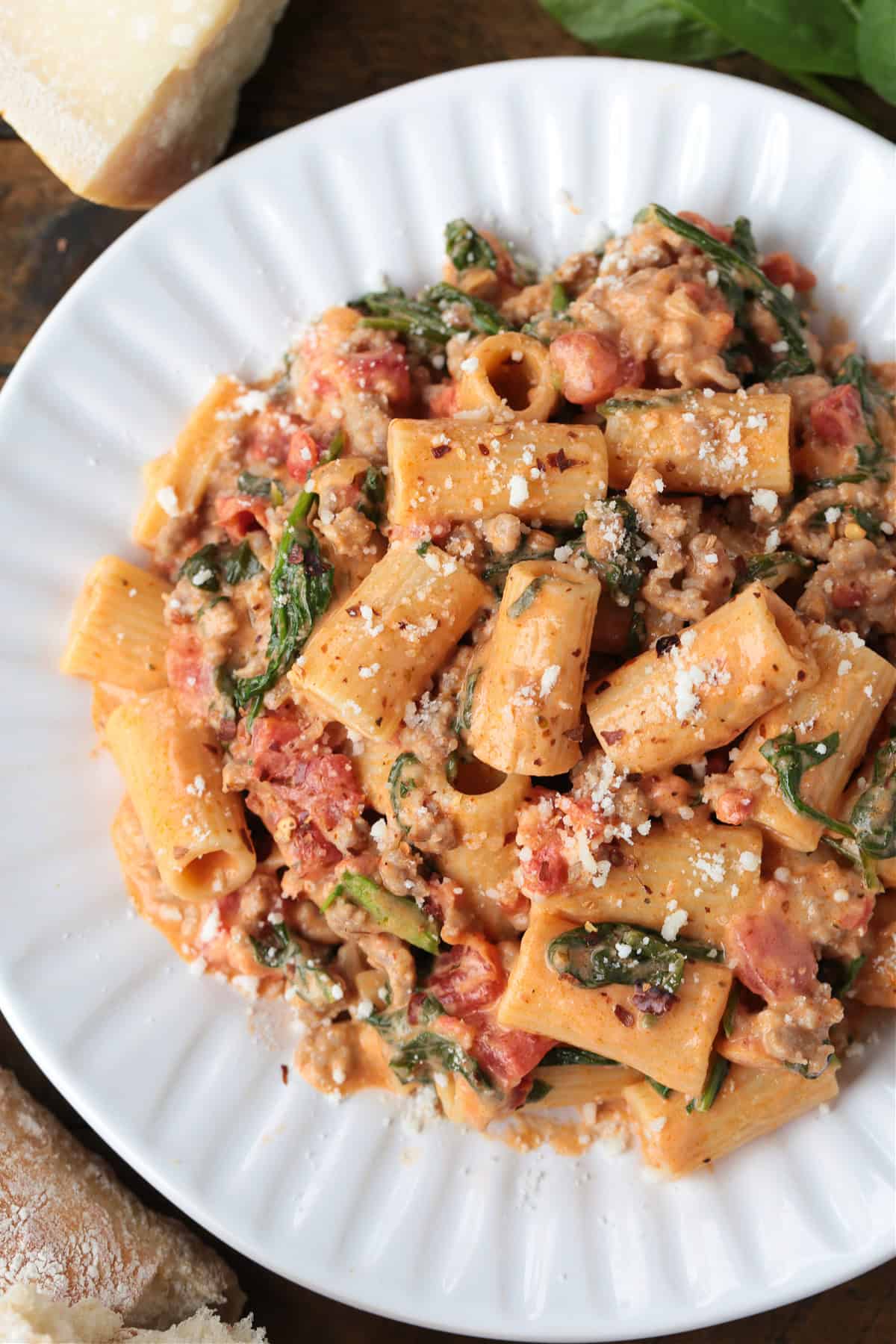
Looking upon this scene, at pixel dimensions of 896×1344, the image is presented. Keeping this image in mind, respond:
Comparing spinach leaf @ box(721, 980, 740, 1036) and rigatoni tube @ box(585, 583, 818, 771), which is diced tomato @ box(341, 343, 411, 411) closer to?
rigatoni tube @ box(585, 583, 818, 771)

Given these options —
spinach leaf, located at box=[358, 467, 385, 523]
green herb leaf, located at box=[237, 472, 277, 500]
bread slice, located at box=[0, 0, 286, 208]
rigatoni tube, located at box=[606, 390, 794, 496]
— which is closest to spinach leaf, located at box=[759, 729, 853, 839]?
rigatoni tube, located at box=[606, 390, 794, 496]

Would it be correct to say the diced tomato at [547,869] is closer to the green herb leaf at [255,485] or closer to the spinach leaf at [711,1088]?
the spinach leaf at [711,1088]

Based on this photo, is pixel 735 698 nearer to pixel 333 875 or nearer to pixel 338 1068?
pixel 333 875

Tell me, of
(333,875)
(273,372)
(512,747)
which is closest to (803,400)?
(512,747)

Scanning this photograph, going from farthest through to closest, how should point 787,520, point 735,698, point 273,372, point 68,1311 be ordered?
1. point 273,372
2. point 68,1311
3. point 787,520
4. point 735,698

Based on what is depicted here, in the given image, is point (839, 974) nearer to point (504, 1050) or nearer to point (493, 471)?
point (504, 1050)
